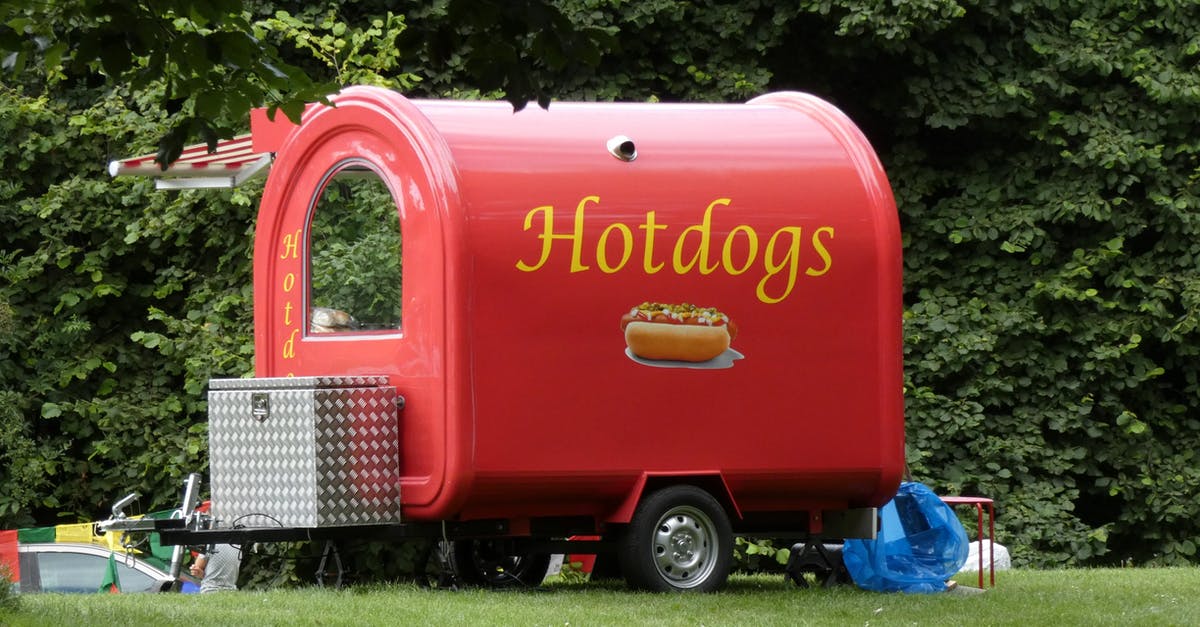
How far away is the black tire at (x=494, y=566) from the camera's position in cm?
1153

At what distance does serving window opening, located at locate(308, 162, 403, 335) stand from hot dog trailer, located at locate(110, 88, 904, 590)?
2 cm

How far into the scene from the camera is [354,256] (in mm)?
10875

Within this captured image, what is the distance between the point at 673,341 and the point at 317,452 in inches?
83.4

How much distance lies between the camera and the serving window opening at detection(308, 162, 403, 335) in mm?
10633

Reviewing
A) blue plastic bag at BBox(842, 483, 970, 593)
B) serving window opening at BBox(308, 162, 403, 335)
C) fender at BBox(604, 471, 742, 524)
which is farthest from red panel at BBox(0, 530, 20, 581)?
blue plastic bag at BBox(842, 483, 970, 593)

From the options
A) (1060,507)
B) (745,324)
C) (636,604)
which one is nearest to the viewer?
(636,604)

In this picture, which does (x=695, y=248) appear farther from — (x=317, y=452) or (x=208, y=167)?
(x=208, y=167)

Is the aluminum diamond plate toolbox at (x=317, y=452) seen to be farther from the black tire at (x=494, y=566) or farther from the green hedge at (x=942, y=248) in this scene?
the green hedge at (x=942, y=248)

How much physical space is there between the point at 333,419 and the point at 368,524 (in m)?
0.62

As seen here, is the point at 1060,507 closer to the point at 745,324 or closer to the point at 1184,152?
the point at 1184,152

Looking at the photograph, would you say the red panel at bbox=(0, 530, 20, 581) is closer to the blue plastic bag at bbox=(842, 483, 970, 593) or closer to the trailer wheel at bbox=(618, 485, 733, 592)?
the trailer wheel at bbox=(618, 485, 733, 592)

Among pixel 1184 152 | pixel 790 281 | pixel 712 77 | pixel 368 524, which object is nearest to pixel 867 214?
pixel 790 281

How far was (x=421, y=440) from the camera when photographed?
403 inches

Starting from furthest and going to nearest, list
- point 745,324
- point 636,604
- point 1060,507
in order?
point 1060,507, point 745,324, point 636,604
